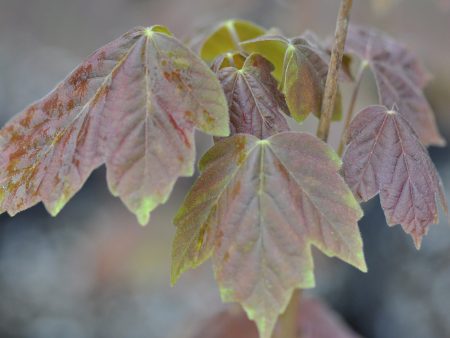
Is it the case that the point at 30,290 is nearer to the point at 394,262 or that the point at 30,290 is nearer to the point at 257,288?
the point at 394,262

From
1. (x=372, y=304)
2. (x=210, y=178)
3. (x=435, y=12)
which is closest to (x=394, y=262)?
(x=372, y=304)

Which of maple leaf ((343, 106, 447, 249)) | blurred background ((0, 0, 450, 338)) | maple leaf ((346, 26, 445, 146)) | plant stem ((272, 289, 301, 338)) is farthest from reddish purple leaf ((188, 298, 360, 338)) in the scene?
maple leaf ((343, 106, 447, 249))

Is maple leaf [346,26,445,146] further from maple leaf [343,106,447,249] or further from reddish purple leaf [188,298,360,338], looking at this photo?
reddish purple leaf [188,298,360,338]

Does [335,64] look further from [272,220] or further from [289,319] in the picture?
[289,319]

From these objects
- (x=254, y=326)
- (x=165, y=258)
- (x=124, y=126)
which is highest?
(x=124, y=126)

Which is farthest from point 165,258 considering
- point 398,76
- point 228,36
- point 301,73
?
point 301,73
